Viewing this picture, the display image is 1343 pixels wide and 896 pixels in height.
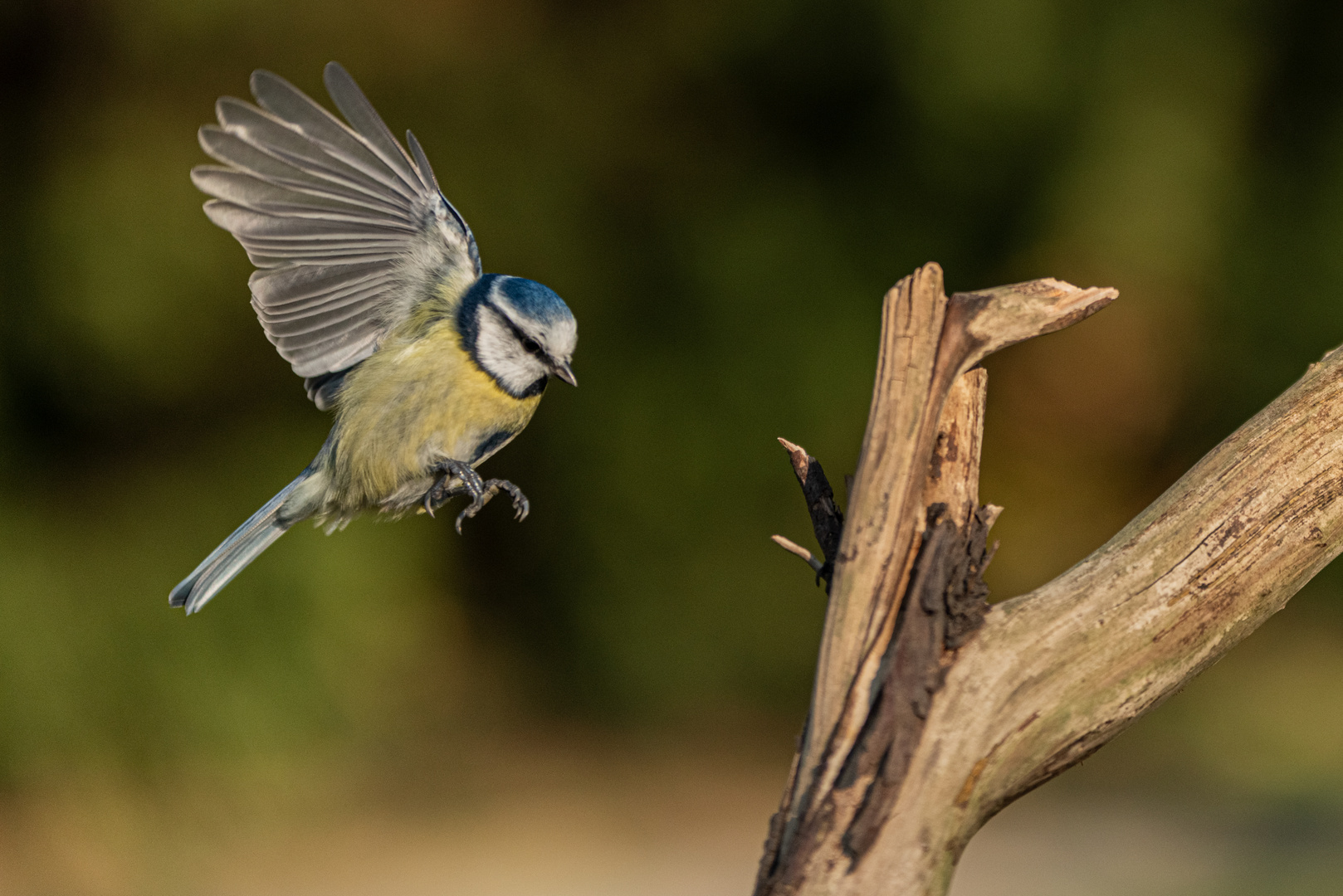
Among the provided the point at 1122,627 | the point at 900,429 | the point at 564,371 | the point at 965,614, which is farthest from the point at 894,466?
the point at 564,371

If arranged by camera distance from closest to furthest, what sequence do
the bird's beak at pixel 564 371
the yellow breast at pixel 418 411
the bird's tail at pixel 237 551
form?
the bird's beak at pixel 564 371
the yellow breast at pixel 418 411
the bird's tail at pixel 237 551

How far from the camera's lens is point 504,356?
5.11ft

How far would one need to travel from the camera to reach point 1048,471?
4098 mm

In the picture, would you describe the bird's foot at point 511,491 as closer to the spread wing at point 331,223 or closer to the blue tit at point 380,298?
Answer: the blue tit at point 380,298

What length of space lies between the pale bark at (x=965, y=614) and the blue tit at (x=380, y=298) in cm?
46

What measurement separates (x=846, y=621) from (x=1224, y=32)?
10.6ft

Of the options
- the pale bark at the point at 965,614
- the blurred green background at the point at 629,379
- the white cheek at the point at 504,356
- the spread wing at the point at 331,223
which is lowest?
the pale bark at the point at 965,614

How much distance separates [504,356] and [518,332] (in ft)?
0.16

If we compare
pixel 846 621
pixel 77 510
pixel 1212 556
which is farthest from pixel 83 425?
pixel 1212 556

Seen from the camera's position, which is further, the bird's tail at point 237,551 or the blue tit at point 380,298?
the bird's tail at point 237,551

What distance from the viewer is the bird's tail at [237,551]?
187cm

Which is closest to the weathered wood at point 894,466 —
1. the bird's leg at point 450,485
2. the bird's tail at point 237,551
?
the bird's leg at point 450,485

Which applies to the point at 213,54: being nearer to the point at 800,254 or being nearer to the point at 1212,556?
the point at 800,254

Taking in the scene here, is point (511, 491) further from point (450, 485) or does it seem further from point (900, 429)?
point (900, 429)
